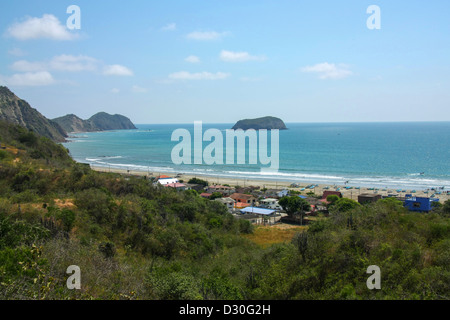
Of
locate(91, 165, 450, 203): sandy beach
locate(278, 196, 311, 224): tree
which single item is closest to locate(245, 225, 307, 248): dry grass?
locate(278, 196, 311, 224): tree

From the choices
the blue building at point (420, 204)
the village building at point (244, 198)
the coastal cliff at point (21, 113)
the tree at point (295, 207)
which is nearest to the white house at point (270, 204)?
the village building at point (244, 198)

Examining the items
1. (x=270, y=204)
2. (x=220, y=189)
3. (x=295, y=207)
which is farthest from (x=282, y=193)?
(x=295, y=207)

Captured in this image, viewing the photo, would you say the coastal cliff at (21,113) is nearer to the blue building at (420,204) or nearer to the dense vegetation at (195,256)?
the dense vegetation at (195,256)

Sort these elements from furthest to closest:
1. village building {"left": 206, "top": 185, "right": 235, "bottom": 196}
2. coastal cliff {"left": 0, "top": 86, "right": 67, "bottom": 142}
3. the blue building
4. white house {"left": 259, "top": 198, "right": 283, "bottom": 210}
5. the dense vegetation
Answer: coastal cliff {"left": 0, "top": 86, "right": 67, "bottom": 142}, village building {"left": 206, "top": 185, "right": 235, "bottom": 196}, white house {"left": 259, "top": 198, "right": 283, "bottom": 210}, the blue building, the dense vegetation

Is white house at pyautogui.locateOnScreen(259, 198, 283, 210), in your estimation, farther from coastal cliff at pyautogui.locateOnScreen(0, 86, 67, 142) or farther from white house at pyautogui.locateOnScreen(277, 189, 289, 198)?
coastal cliff at pyautogui.locateOnScreen(0, 86, 67, 142)

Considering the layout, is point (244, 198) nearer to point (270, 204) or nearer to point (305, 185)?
point (270, 204)
